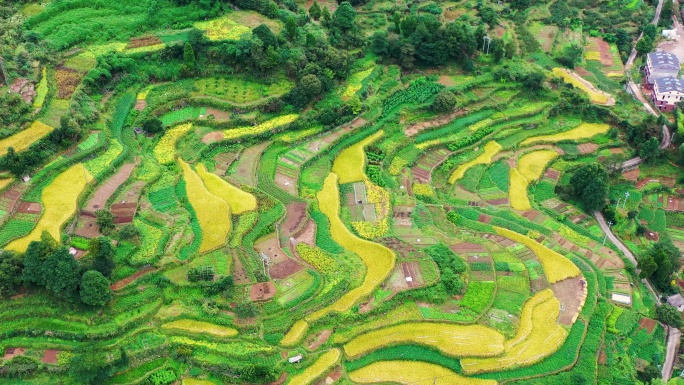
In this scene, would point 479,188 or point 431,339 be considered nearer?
point 431,339

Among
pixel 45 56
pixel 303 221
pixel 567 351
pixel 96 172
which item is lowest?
pixel 567 351

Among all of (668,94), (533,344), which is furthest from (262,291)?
(668,94)

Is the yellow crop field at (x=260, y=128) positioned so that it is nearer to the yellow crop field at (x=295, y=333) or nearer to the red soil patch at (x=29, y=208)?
the red soil patch at (x=29, y=208)

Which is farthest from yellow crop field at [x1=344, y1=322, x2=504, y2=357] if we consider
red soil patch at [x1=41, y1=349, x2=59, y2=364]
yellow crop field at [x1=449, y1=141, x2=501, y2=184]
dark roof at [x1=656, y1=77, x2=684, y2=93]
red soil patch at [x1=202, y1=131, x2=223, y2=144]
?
dark roof at [x1=656, y1=77, x2=684, y2=93]

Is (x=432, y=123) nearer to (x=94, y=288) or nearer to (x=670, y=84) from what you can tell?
(x=670, y=84)

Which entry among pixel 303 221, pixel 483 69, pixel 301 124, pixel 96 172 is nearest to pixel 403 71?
pixel 483 69

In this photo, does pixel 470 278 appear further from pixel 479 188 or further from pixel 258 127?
pixel 258 127

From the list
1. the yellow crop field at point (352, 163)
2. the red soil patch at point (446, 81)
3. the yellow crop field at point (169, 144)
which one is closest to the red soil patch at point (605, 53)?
the red soil patch at point (446, 81)

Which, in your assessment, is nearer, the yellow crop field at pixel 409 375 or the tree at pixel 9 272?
the yellow crop field at pixel 409 375
